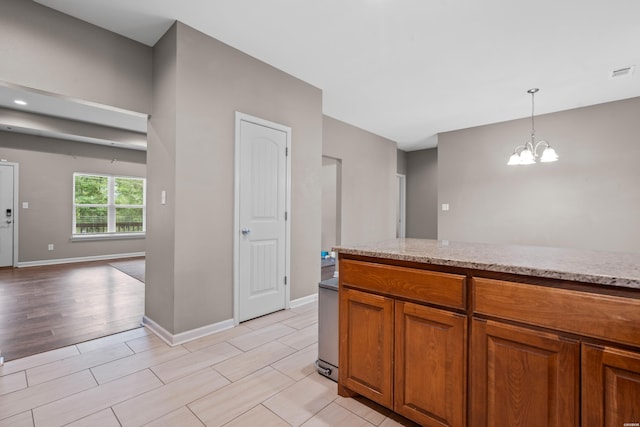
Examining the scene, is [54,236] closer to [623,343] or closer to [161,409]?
[161,409]

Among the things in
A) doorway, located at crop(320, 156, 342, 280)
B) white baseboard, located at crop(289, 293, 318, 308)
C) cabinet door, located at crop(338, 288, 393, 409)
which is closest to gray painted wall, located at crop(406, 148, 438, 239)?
doorway, located at crop(320, 156, 342, 280)

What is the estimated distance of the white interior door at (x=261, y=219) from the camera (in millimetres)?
2949

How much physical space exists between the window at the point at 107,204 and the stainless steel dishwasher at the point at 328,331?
22.7 feet

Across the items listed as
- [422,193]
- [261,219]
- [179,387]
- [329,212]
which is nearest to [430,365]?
[179,387]

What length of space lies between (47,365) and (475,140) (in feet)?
20.8

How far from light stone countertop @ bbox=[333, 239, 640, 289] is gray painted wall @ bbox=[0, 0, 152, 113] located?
2600 mm

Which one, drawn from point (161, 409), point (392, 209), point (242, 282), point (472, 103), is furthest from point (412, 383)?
point (392, 209)

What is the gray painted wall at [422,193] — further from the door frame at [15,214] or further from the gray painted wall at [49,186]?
the door frame at [15,214]

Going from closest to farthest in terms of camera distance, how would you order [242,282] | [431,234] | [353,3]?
[353,3]
[242,282]
[431,234]

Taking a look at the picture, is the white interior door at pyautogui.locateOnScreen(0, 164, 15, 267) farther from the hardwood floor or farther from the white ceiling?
the white ceiling

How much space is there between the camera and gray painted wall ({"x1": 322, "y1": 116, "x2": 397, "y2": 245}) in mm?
5133

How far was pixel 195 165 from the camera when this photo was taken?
261cm

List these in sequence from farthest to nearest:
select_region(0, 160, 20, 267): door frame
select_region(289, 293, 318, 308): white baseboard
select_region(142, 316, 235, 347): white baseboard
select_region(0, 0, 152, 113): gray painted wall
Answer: select_region(0, 160, 20, 267): door frame
select_region(289, 293, 318, 308): white baseboard
select_region(142, 316, 235, 347): white baseboard
select_region(0, 0, 152, 113): gray painted wall

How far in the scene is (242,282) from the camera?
2.95m
